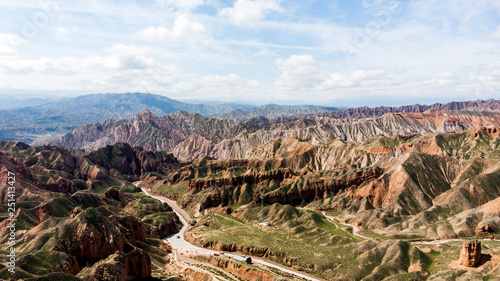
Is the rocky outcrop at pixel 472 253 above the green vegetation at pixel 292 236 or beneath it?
above

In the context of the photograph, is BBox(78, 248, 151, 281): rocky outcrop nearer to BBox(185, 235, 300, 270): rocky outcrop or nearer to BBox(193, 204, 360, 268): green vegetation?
BBox(185, 235, 300, 270): rocky outcrop

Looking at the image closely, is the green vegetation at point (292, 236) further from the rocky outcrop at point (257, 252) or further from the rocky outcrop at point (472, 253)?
the rocky outcrop at point (472, 253)

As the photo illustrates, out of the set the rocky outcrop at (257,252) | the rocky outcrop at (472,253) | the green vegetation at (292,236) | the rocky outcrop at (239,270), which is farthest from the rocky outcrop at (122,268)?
the rocky outcrop at (472,253)

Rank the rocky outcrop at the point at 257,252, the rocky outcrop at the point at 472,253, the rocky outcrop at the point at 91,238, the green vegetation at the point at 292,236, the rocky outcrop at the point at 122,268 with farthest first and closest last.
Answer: the green vegetation at the point at 292,236
the rocky outcrop at the point at 257,252
the rocky outcrop at the point at 91,238
the rocky outcrop at the point at 472,253
the rocky outcrop at the point at 122,268

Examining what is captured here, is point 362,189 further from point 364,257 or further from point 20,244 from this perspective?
point 20,244

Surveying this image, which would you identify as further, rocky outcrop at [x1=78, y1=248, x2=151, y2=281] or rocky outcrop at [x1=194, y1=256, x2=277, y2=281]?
rocky outcrop at [x1=194, y1=256, x2=277, y2=281]

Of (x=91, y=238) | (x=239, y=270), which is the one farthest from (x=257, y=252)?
(x=91, y=238)

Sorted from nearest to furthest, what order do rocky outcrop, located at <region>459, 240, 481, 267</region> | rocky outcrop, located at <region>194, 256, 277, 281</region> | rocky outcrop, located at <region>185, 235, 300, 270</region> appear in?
rocky outcrop, located at <region>459, 240, 481, 267</region>
rocky outcrop, located at <region>194, 256, 277, 281</region>
rocky outcrop, located at <region>185, 235, 300, 270</region>

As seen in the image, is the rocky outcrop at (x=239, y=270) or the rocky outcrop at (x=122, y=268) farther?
the rocky outcrop at (x=239, y=270)

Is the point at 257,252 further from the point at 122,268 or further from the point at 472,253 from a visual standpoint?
the point at 472,253

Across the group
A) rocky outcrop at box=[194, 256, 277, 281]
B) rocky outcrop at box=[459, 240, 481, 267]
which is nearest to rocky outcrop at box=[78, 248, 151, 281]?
rocky outcrop at box=[194, 256, 277, 281]

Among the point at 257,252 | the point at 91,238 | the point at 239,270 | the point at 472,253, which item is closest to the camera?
the point at 472,253
